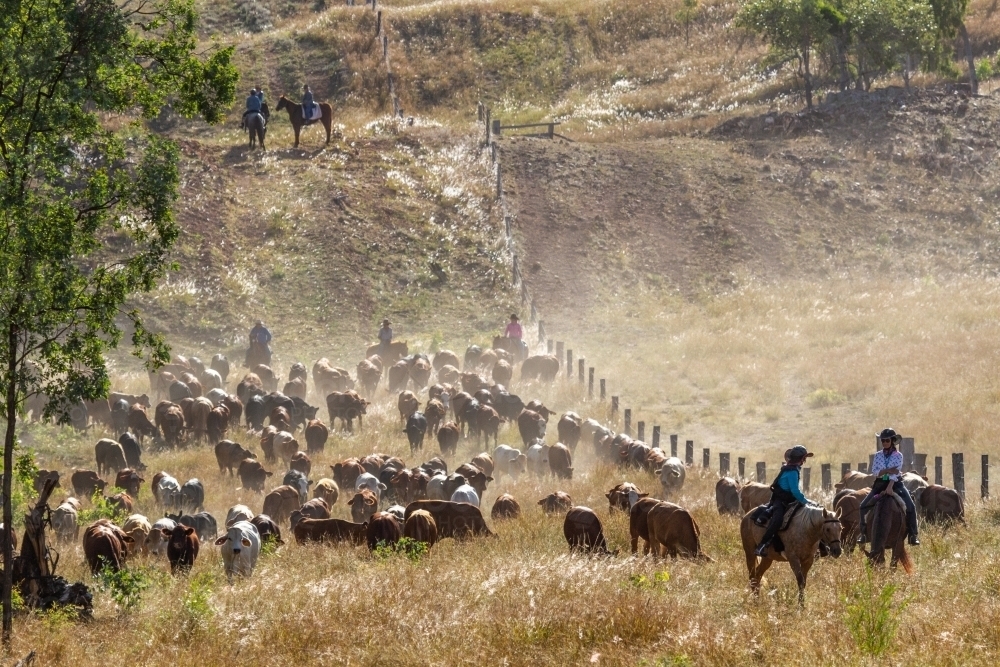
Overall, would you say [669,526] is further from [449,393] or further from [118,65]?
[449,393]

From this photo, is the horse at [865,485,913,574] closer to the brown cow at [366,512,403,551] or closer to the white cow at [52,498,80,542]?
the brown cow at [366,512,403,551]

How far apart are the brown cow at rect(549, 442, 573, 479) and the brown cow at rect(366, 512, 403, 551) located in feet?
25.5

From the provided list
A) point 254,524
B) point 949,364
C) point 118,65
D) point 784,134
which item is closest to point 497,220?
point 784,134

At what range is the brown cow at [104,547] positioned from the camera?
16.2m

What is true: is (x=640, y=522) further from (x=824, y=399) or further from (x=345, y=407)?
(x=824, y=399)

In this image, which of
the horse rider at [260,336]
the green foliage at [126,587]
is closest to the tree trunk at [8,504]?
the green foliage at [126,587]

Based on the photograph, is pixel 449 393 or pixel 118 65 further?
pixel 449 393

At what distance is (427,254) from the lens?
148 feet

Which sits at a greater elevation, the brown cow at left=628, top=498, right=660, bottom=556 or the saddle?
the saddle

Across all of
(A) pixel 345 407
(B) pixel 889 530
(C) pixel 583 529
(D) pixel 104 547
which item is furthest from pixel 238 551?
(A) pixel 345 407

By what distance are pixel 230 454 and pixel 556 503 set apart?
338 inches

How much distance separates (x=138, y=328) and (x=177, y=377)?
2082 cm

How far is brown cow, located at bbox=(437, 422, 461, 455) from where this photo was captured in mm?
27016

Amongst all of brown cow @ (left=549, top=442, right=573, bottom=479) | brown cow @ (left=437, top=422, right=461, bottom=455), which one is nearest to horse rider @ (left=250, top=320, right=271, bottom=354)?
brown cow @ (left=437, top=422, right=461, bottom=455)
